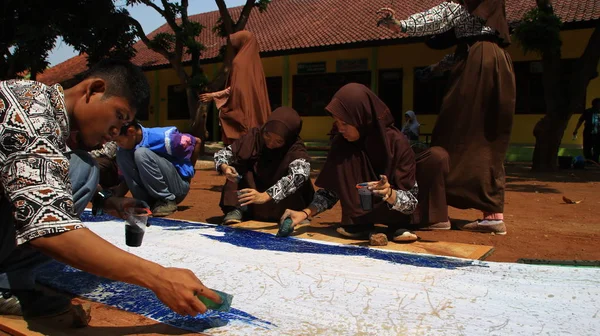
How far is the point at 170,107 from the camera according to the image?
66.6 ft

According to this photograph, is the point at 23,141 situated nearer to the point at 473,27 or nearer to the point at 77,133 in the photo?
the point at 77,133

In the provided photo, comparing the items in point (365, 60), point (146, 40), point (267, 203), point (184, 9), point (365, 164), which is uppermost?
point (184, 9)

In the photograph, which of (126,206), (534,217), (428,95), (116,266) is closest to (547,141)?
(428,95)

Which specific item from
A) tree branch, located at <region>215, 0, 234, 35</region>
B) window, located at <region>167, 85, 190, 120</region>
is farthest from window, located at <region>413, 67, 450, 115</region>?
window, located at <region>167, 85, 190, 120</region>

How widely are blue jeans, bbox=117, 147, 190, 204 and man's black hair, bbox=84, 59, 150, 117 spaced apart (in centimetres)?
267

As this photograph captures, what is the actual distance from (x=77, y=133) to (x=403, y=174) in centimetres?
184

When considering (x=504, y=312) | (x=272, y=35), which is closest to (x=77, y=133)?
(x=504, y=312)

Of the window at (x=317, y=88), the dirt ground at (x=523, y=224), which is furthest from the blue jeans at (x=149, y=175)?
the window at (x=317, y=88)

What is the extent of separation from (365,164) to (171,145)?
6.64 ft

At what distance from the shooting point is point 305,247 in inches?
114

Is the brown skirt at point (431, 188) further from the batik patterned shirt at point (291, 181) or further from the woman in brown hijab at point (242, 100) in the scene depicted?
the woman in brown hijab at point (242, 100)

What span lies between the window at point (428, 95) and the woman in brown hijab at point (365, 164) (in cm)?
1097

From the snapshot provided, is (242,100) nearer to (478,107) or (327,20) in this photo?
(478,107)

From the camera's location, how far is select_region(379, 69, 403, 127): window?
567 inches
